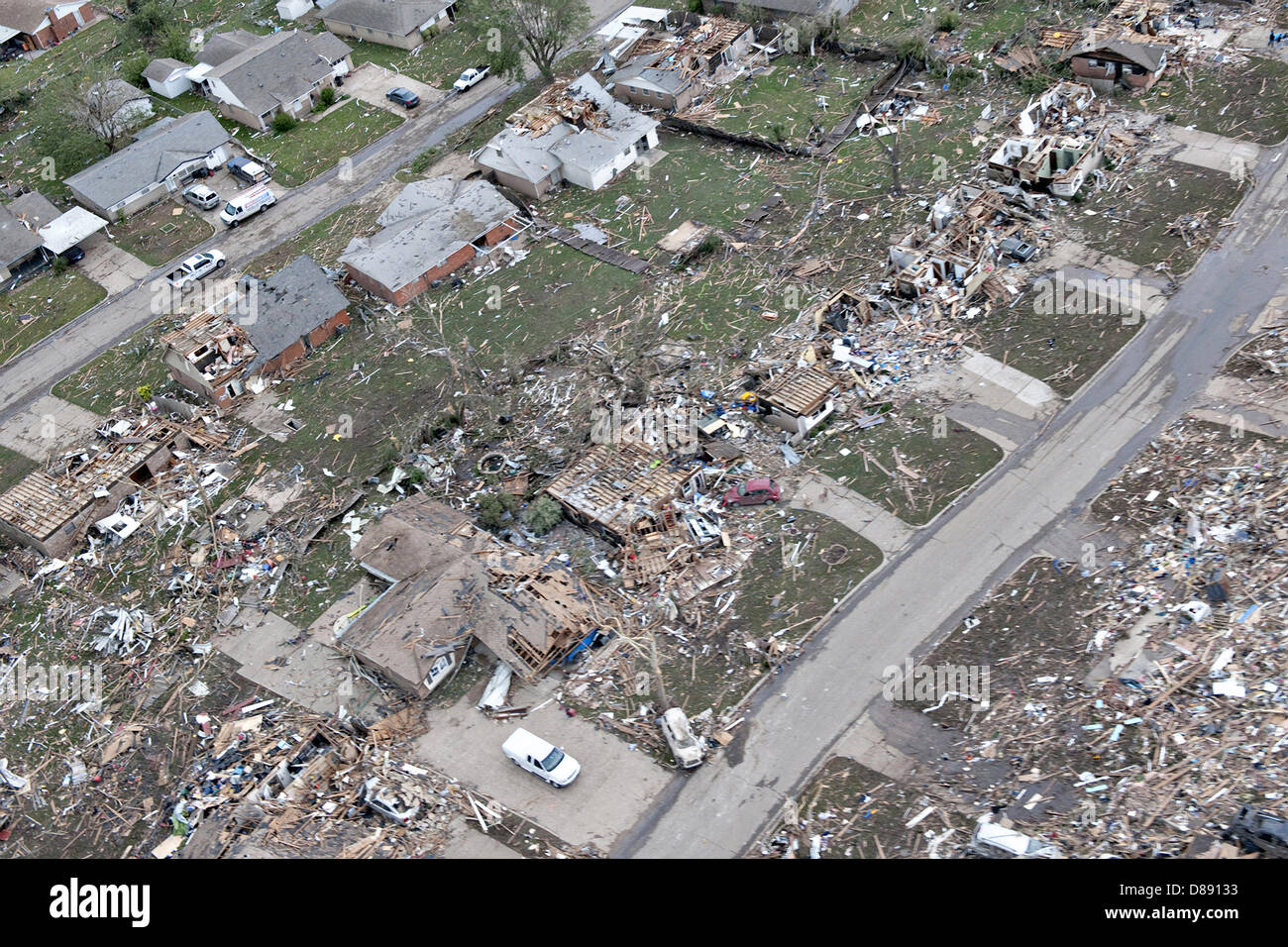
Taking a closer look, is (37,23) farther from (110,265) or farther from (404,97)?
(404,97)

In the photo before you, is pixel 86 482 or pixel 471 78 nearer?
pixel 86 482

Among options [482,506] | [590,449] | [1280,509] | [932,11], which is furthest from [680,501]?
[932,11]

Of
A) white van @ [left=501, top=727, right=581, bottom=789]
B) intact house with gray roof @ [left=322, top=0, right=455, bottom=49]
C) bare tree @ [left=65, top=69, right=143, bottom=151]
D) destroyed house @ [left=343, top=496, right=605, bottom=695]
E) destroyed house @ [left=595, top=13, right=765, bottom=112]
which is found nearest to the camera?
white van @ [left=501, top=727, right=581, bottom=789]

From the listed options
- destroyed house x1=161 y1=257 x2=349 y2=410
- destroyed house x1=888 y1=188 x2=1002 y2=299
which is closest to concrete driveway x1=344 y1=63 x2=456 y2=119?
destroyed house x1=161 y1=257 x2=349 y2=410

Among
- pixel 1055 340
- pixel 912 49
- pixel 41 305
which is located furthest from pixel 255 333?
pixel 912 49

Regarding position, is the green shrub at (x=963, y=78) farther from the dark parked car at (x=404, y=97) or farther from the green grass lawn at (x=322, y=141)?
the green grass lawn at (x=322, y=141)

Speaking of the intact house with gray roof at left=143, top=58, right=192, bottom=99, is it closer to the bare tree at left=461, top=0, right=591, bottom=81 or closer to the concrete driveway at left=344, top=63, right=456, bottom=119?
the concrete driveway at left=344, top=63, right=456, bottom=119
